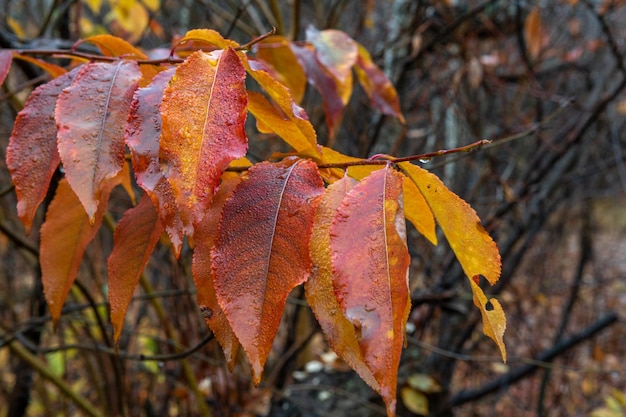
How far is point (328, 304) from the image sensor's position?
389 millimetres

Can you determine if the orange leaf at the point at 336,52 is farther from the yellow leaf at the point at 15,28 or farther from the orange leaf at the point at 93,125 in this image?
the yellow leaf at the point at 15,28

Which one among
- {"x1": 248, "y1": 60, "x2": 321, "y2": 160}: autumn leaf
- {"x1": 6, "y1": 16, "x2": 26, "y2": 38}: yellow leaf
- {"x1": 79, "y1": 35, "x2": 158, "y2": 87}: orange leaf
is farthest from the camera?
{"x1": 6, "y1": 16, "x2": 26, "y2": 38}: yellow leaf

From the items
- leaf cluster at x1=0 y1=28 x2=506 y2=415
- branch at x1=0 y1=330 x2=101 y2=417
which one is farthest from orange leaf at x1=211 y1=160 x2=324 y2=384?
branch at x1=0 y1=330 x2=101 y2=417

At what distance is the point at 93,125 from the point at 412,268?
2.20m

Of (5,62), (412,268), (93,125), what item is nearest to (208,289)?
(93,125)

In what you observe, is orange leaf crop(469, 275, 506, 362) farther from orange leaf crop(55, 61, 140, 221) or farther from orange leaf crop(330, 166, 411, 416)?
orange leaf crop(55, 61, 140, 221)

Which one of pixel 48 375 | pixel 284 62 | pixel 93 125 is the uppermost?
pixel 93 125

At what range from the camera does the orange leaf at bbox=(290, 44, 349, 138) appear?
2.78 feet

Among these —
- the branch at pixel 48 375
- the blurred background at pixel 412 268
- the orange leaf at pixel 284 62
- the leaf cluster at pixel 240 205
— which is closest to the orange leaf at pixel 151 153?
the leaf cluster at pixel 240 205

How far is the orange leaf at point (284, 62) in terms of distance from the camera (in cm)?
95

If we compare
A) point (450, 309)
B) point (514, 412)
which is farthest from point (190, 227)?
point (514, 412)

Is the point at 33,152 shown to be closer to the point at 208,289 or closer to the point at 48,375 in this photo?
the point at 208,289

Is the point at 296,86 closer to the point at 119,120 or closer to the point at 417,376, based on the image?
the point at 119,120

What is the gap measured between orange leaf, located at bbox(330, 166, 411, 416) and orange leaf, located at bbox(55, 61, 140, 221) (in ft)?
0.59
